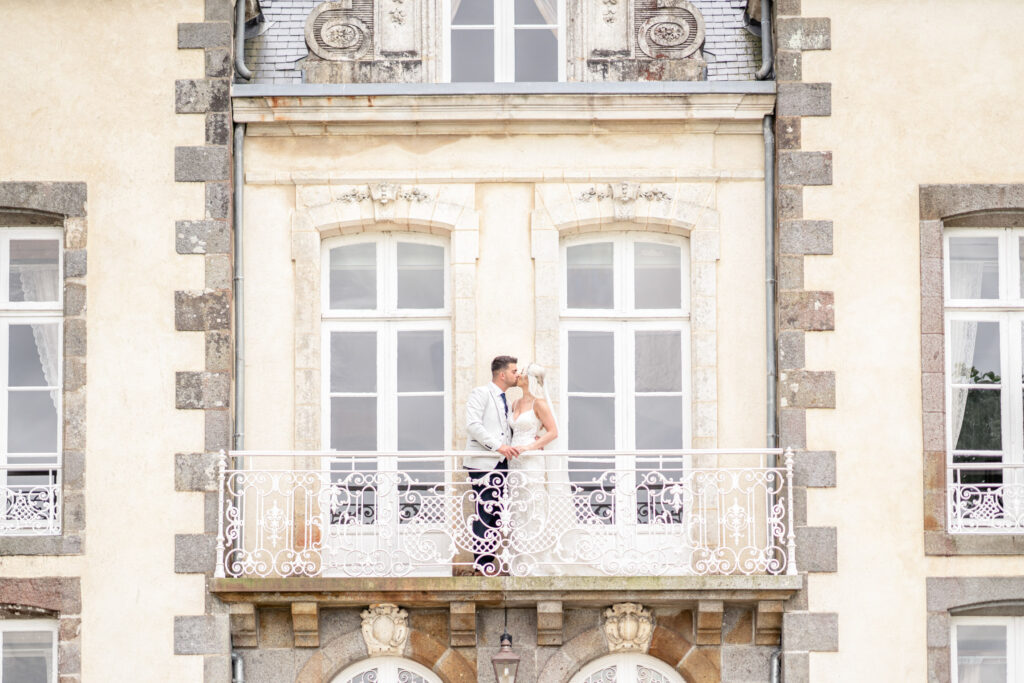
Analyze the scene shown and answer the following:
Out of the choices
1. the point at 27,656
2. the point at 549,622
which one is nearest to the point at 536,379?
the point at 549,622

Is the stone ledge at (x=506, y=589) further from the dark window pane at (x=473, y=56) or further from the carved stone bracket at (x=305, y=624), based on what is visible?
the dark window pane at (x=473, y=56)

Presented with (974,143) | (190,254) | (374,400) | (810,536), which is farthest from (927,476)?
(190,254)

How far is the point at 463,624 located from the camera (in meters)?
14.2

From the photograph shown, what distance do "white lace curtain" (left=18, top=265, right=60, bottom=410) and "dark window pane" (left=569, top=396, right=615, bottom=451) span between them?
3.53m

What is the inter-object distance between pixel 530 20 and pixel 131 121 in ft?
9.45

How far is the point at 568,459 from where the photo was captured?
14.5m

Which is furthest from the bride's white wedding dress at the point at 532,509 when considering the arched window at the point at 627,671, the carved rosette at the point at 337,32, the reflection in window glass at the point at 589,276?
the carved rosette at the point at 337,32

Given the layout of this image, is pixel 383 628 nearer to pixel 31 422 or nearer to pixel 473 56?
pixel 31 422

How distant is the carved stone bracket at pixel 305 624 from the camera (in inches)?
556

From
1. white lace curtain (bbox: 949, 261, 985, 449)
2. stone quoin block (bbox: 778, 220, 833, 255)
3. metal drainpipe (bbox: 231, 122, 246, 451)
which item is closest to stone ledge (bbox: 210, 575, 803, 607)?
metal drainpipe (bbox: 231, 122, 246, 451)

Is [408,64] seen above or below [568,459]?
above

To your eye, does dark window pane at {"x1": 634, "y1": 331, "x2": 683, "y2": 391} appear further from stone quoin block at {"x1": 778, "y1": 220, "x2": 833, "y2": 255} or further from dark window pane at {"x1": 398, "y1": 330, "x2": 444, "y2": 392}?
dark window pane at {"x1": 398, "y1": 330, "x2": 444, "y2": 392}

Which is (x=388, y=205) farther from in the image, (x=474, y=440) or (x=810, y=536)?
(x=810, y=536)

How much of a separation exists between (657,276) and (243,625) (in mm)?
3696
